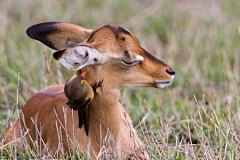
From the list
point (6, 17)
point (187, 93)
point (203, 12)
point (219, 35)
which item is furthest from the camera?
point (203, 12)

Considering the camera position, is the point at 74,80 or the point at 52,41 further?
the point at 52,41

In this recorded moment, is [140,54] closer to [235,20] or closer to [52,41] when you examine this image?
[52,41]

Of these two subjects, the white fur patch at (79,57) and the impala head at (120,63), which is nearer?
the white fur patch at (79,57)

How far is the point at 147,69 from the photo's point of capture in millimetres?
3443

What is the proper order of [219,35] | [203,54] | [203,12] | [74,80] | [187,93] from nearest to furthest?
1. [74,80]
2. [187,93]
3. [203,54]
4. [219,35]
5. [203,12]

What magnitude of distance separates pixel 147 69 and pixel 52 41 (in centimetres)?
91

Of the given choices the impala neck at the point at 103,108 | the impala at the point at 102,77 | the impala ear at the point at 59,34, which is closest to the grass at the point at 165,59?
the impala at the point at 102,77

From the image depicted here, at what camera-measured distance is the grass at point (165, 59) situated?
473 centimetres

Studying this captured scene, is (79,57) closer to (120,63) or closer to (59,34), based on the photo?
(120,63)

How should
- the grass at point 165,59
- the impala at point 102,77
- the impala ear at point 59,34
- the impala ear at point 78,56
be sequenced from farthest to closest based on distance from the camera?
the grass at point 165,59, the impala ear at point 59,34, the impala at point 102,77, the impala ear at point 78,56

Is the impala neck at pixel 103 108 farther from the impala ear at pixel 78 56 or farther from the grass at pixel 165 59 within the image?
the grass at pixel 165 59

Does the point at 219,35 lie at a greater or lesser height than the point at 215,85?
greater

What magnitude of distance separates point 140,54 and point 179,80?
Result: 119 inches

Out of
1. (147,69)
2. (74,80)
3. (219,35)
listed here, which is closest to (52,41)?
(74,80)
